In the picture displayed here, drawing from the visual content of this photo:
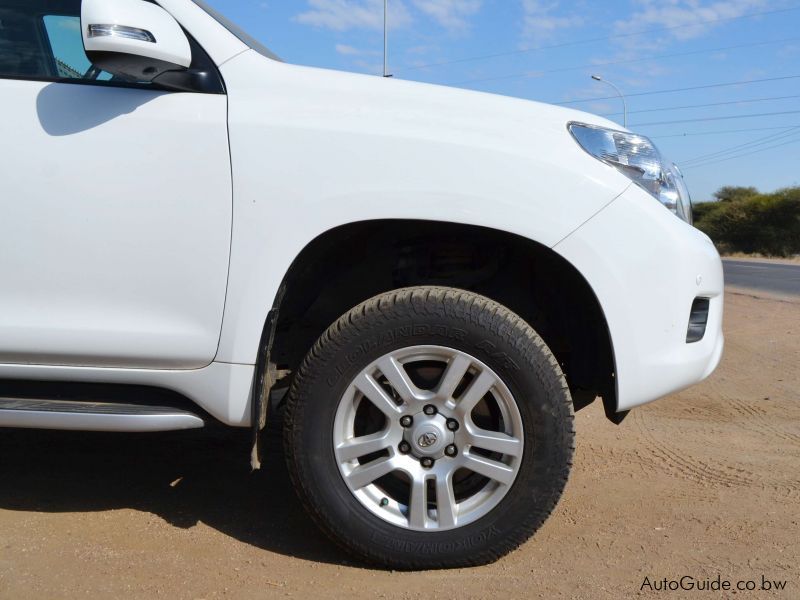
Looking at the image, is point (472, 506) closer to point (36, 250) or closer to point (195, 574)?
point (195, 574)

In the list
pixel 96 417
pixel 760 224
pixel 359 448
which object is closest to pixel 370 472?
pixel 359 448

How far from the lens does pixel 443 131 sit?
2547 mm

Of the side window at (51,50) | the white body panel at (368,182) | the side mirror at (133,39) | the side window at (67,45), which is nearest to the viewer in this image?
the side mirror at (133,39)

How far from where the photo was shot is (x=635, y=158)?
2.72 m

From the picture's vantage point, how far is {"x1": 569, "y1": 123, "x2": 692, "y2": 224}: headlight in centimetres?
267

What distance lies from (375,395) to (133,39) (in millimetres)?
1370

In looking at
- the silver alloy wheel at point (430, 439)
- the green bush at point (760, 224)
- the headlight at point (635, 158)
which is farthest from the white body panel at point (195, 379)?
the green bush at point (760, 224)

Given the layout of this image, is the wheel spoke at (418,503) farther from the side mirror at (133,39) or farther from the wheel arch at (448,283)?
the side mirror at (133,39)

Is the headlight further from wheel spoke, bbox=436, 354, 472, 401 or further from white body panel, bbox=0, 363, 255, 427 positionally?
white body panel, bbox=0, 363, 255, 427

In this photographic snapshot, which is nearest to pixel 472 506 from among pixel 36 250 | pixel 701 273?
pixel 701 273

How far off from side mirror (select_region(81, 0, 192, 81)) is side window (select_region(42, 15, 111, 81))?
453mm

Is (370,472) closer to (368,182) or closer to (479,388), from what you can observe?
(479,388)

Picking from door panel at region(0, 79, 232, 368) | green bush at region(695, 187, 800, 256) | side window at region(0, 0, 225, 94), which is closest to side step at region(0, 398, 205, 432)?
door panel at region(0, 79, 232, 368)

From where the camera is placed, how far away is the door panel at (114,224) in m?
2.53
